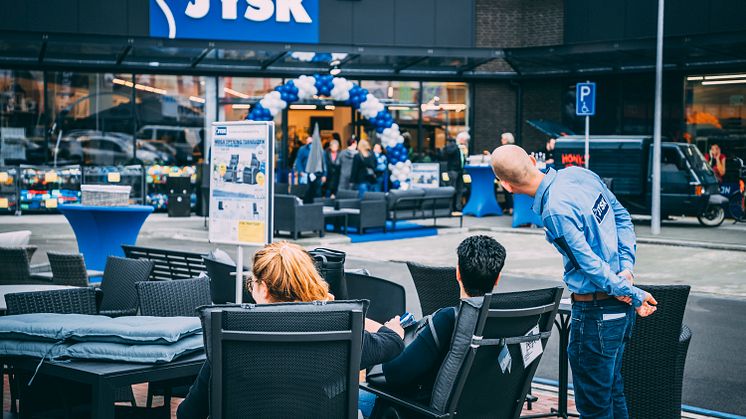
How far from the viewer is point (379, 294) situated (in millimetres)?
5754

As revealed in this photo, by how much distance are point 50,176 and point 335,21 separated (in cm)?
835

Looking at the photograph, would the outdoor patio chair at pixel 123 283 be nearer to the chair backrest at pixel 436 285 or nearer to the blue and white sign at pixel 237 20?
the chair backrest at pixel 436 285

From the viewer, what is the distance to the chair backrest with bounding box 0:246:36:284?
316 inches

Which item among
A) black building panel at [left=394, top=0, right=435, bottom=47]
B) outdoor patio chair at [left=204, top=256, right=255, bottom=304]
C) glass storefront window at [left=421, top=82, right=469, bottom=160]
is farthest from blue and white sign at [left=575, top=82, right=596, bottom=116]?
outdoor patio chair at [left=204, top=256, right=255, bottom=304]

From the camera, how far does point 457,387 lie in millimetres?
4102

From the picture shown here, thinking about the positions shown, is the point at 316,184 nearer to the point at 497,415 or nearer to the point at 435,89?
the point at 435,89

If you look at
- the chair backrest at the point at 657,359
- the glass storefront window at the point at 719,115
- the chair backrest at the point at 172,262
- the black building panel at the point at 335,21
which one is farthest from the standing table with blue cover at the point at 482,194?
the chair backrest at the point at 657,359

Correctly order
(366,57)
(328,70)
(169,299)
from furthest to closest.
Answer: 1. (328,70)
2. (366,57)
3. (169,299)

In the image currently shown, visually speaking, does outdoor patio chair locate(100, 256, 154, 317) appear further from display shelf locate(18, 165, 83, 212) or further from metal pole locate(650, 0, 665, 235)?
display shelf locate(18, 165, 83, 212)

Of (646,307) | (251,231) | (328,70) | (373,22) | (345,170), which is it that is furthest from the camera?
(328,70)

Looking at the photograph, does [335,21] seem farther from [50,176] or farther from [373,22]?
[50,176]

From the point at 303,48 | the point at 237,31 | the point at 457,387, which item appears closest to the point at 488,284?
the point at 457,387

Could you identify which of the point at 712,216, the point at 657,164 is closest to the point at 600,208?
the point at 657,164

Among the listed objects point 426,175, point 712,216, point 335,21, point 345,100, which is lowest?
point 712,216
